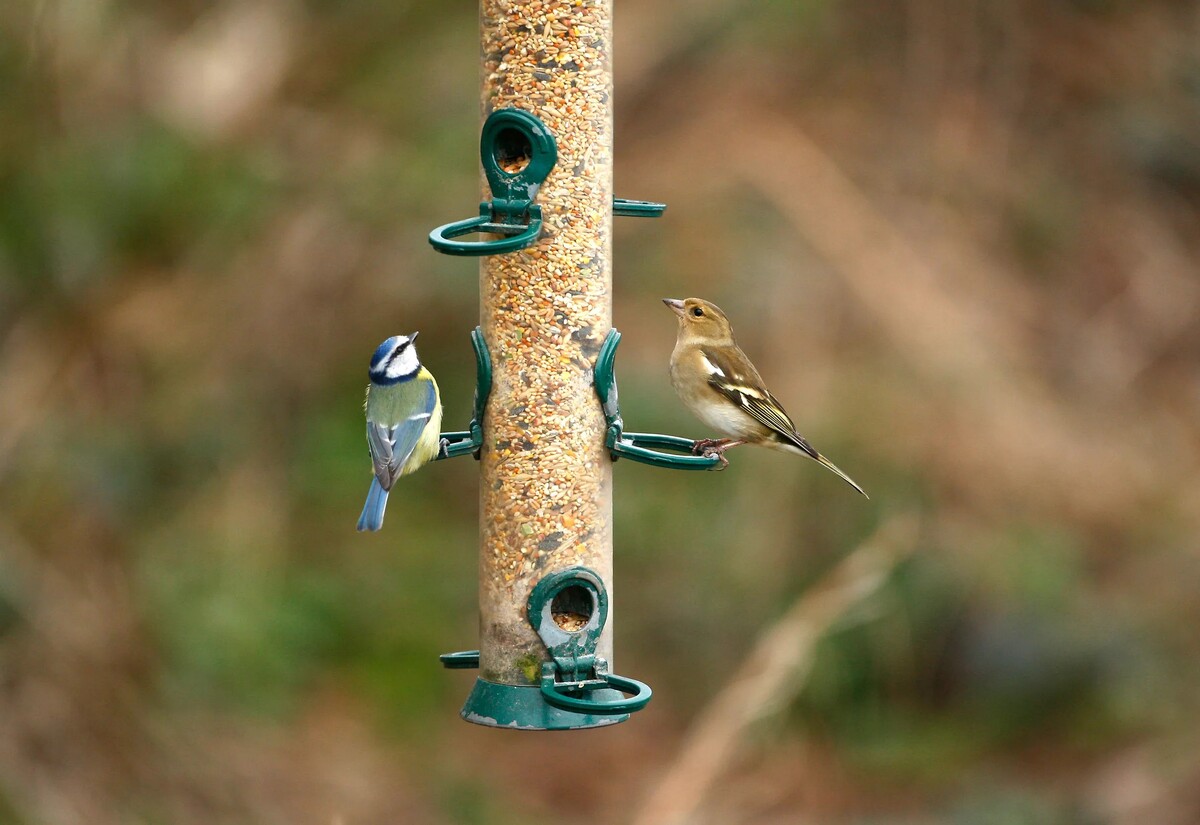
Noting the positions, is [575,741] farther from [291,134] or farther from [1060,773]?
[291,134]

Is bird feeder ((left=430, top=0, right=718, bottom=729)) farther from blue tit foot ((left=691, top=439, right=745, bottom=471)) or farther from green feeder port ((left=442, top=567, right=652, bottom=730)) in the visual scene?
blue tit foot ((left=691, top=439, right=745, bottom=471))

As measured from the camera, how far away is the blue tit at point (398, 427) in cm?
559

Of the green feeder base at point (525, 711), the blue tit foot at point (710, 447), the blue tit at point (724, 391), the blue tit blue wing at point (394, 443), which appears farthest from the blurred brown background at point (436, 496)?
the blue tit blue wing at point (394, 443)

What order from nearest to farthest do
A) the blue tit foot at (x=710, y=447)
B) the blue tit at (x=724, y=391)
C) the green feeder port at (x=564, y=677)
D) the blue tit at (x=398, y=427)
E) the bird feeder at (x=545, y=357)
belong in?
the green feeder port at (x=564, y=677)
the bird feeder at (x=545, y=357)
the blue tit at (x=398, y=427)
the blue tit foot at (x=710, y=447)
the blue tit at (x=724, y=391)

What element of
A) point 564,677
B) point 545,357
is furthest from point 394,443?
point 564,677

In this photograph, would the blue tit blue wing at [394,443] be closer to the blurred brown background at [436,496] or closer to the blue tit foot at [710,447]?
the blue tit foot at [710,447]

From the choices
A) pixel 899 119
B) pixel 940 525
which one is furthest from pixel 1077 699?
pixel 899 119

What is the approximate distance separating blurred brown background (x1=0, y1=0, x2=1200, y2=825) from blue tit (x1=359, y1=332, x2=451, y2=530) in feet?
4.60

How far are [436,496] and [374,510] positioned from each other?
4676 millimetres

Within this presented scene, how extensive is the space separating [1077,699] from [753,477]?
247 cm

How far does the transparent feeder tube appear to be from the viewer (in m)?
5.32

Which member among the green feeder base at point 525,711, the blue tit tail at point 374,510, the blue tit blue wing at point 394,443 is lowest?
the green feeder base at point 525,711

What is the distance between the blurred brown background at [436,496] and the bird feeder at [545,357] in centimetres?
68

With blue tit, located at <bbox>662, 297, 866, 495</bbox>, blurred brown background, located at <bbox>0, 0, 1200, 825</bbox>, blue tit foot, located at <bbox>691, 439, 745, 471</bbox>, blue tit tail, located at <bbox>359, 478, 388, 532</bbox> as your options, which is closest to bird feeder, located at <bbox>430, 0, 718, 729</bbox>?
blue tit tail, located at <bbox>359, 478, 388, 532</bbox>
